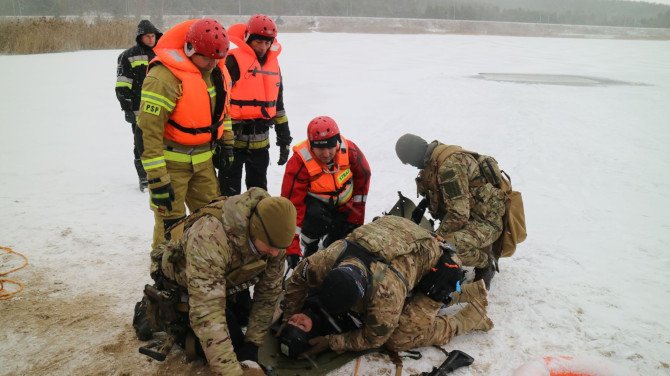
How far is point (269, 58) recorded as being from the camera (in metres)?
4.21

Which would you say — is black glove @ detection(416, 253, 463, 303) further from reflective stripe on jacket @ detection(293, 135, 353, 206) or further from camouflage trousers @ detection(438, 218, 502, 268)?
reflective stripe on jacket @ detection(293, 135, 353, 206)

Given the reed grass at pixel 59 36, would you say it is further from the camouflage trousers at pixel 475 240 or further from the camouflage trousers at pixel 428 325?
the camouflage trousers at pixel 428 325

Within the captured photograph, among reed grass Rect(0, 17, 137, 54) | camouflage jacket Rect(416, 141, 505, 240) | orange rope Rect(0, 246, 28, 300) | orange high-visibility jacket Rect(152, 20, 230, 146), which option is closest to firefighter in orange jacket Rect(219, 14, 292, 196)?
orange high-visibility jacket Rect(152, 20, 230, 146)

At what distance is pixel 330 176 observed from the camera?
12.3ft

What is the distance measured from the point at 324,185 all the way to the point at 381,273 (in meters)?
1.20

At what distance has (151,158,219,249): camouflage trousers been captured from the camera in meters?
3.39

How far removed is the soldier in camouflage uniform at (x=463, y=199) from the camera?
3609 millimetres

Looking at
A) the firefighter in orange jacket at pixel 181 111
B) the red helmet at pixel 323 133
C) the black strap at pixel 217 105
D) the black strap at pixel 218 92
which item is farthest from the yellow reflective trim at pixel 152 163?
the red helmet at pixel 323 133

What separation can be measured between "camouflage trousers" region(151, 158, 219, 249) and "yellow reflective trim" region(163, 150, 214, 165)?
27 mm

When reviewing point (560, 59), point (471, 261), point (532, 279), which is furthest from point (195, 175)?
point (560, 59)

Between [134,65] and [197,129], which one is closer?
[197,129]

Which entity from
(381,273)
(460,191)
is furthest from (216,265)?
(460,191)

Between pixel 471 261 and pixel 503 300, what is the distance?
40 centimetres

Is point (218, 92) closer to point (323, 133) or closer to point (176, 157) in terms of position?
point (176, 157)
